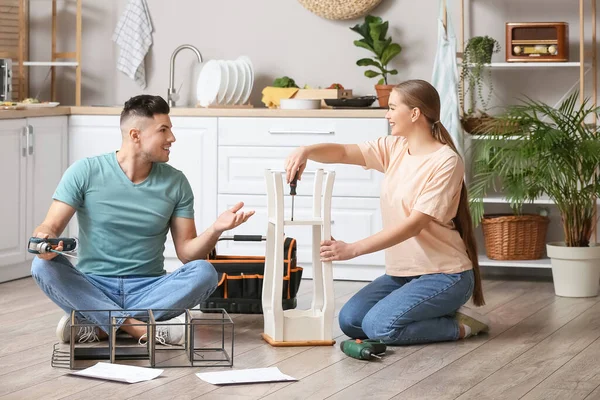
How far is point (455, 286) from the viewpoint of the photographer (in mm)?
3604

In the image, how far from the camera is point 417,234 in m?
3.56

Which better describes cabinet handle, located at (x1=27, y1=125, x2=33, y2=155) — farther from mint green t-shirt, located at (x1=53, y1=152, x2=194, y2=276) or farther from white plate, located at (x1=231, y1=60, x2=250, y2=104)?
mint green t-shirt, located at (x1=53, y1=152, x2=194, y2=276)

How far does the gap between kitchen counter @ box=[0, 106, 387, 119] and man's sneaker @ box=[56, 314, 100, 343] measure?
1.60 m

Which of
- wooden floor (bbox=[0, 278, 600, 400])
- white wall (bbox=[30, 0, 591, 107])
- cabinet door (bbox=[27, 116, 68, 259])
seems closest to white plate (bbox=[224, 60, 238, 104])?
white wall (bbox=[30, 0, 591, 107])

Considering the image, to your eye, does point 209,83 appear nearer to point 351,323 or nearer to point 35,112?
point 35,112

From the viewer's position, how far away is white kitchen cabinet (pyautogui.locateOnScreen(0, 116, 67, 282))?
16.0ft

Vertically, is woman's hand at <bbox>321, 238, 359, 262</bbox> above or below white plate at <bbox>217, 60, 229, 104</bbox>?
below

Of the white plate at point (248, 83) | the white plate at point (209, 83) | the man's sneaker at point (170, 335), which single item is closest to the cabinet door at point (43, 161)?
the white plate at point (209, 83)

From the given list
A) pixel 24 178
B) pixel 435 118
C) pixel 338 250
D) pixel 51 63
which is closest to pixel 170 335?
pixel 338 250

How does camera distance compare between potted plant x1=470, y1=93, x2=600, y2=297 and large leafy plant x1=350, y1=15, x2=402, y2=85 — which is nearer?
potted plant x1=470, y1=93, x2=600, y2=297

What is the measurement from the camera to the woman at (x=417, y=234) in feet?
11.6

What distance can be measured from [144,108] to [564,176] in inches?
79.1

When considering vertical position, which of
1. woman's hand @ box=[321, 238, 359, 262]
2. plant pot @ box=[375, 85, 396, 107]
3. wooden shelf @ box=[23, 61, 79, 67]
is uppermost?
wooden shelf @ box=[23, 61, 79, 67]

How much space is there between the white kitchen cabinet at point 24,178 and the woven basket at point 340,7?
1445mm
